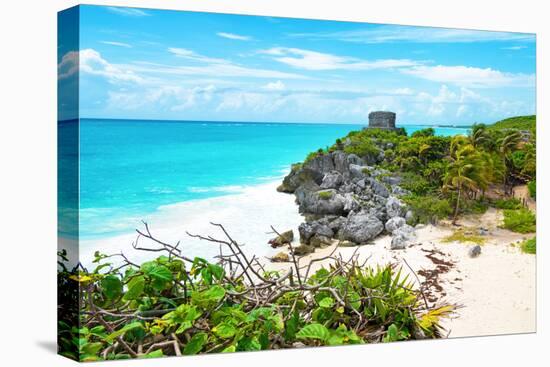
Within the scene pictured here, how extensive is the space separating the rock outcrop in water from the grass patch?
1.32ft

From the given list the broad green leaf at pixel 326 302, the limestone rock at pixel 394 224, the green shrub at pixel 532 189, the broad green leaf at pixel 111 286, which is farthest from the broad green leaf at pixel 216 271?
the green shrub at pixel 532 189

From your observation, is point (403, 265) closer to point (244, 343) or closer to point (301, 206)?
point (301, 206)

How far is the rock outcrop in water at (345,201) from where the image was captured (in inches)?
297

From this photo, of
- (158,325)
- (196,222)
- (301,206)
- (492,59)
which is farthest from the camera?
(492,59)

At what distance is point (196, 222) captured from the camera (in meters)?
7.07

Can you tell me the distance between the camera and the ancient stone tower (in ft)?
25.8

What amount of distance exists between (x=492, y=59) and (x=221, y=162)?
2.74 meters

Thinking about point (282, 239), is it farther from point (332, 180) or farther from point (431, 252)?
→ point (431, 252)

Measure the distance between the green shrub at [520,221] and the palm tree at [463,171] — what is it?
1.17ft

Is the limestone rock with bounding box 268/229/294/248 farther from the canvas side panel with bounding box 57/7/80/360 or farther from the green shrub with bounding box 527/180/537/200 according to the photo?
the green shrub with bounding box 527/180/537/200

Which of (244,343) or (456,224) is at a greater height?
(456,224)

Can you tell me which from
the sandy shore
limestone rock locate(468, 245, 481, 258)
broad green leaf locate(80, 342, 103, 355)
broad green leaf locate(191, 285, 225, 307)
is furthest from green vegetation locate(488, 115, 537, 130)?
broad green leaf locate(80, 342, 103, 355)

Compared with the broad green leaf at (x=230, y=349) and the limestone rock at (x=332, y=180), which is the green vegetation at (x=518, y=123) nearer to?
the limestone rock at (x=332, y=180)

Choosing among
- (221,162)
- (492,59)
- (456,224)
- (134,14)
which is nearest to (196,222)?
(221,162)
